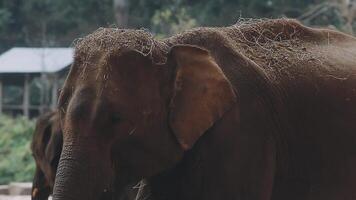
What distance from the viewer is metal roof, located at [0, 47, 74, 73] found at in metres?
24.4

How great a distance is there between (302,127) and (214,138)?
0.66m

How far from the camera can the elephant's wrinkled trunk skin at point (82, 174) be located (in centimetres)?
404

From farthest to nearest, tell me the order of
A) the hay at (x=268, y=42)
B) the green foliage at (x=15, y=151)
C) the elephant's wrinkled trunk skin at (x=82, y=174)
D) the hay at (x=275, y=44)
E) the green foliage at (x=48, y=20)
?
the green foliage at (x=48, y=20) → the green foliage at (x=15, y=151) → the hay at (x=275, y=44) → the hay at (x=268, y=42) → the elephant's wrinkled trunk skin at (x=82, y=174)

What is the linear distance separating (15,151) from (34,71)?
6361mm

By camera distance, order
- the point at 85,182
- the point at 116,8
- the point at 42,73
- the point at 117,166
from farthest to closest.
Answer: the point at 116,8
the point at 42,73
the point at 117,166
the point at 85,182

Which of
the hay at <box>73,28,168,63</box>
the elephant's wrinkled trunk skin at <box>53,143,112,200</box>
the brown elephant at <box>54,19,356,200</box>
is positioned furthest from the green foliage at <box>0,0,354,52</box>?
the elephant's wrinkled trunk skin at <box>53,143,112,200</box>

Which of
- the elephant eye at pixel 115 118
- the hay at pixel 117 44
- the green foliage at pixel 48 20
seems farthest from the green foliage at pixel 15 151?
the elephant eye at pixel 115 118

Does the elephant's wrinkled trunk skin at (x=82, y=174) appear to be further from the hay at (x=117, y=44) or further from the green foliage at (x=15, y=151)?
the green foliage at (x=15, y=151)

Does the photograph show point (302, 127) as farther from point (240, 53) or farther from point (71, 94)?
point (71, 94)

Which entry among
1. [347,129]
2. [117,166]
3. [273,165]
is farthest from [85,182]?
[347,129]

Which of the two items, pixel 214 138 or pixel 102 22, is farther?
pixel 102 22

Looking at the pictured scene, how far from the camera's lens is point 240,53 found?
16.1ft

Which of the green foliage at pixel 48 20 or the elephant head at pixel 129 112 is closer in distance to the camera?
the elephant head at pixel 129 112

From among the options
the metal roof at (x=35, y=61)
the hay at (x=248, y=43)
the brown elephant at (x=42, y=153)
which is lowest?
the metal roof at (x=35, y=61)
